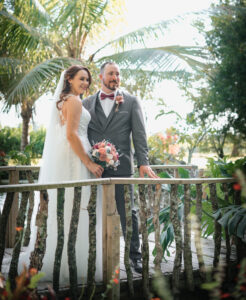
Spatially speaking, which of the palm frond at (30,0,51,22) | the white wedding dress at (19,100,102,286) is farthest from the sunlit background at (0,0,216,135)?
the white wedding dress at (19,100,102,286)

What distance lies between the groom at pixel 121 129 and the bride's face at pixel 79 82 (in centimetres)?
24

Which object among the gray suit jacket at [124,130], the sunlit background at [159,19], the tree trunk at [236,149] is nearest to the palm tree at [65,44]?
the sunlit background at [159,19]

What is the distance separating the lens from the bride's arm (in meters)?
3.48

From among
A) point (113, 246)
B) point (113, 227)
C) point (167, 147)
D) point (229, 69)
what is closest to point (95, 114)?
point (113, 227)

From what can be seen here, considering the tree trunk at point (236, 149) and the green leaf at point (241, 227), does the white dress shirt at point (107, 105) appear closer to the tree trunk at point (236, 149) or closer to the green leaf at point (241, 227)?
the green leaf at point (241, 227)

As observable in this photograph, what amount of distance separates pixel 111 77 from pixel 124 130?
514mm

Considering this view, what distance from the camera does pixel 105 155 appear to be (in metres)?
3.39

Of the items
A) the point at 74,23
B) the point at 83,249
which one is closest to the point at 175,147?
the point at 74,23

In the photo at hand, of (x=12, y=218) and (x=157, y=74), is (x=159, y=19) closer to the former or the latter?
(x=157, y=74)

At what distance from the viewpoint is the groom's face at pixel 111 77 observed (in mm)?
3744

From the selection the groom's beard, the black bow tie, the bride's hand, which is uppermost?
the groom's beard

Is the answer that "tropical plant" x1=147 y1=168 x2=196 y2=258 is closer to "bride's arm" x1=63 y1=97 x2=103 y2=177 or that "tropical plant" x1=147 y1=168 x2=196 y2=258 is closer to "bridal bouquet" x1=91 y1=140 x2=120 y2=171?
"bridal bouquet" x1=91 y1=140 x2=120 y2=171

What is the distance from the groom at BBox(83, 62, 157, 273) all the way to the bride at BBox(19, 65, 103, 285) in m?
0.16

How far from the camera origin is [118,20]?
10891 millimetres
